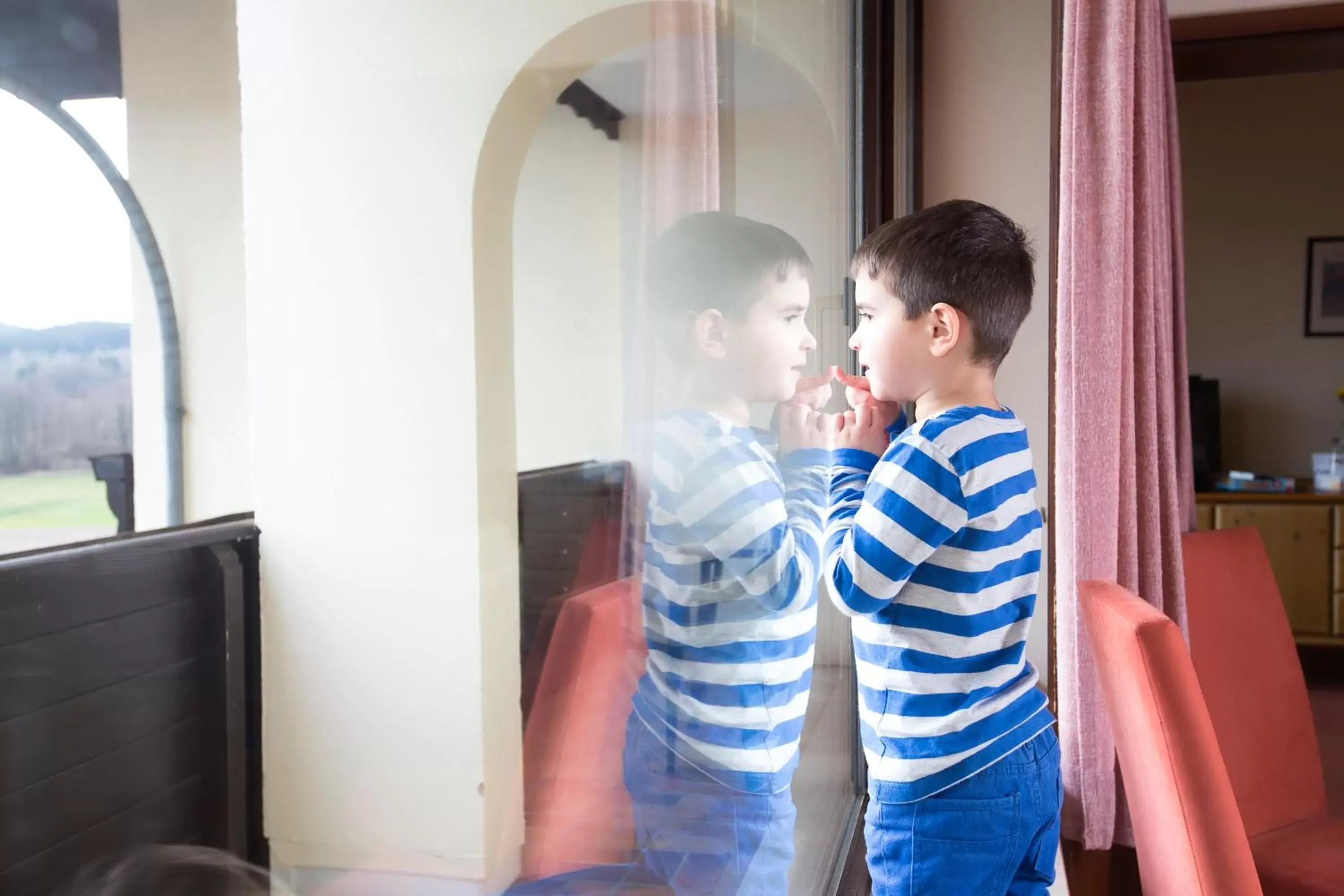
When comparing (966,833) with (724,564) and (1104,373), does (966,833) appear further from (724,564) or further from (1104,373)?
(1104,373)

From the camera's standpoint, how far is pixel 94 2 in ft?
0.90

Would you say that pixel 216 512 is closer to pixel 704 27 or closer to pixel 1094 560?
pixel 704 27

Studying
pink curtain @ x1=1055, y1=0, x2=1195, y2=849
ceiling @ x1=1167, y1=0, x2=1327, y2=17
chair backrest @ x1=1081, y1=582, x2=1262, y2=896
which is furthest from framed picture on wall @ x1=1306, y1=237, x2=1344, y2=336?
chair backrest @ x1=1081, y1=582, x2=1262, y2=896

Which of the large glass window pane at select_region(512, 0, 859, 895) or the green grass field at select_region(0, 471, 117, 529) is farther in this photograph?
the large glass window pane at select_region(512, 0, 859, 895)

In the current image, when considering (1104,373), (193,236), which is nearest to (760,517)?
(193,236)

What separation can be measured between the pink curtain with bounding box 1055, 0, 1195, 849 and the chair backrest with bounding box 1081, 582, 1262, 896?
1.40ft

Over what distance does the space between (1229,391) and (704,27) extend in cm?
373

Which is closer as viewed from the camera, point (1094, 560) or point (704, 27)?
point (704, 27)

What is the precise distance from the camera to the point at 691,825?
781mm

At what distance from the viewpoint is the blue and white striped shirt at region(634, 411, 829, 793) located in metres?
0.70

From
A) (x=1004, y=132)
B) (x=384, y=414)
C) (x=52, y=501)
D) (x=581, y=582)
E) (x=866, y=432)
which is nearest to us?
(x=52, y=501)

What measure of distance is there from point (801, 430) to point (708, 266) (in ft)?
0.77

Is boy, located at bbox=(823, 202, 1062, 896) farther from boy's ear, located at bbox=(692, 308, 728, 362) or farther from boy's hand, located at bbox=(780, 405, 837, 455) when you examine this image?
boy's ear, located at bbox=(692, 308, 728, 362)

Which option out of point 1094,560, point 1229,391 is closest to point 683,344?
point 1094,560
